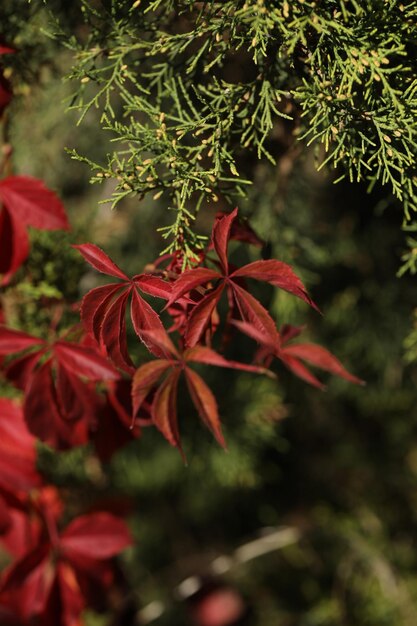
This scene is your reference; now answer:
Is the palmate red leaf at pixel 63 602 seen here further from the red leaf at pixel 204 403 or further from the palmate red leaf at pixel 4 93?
the palmate red leaf at pixel 4 93

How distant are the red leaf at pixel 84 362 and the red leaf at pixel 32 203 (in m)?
0.14

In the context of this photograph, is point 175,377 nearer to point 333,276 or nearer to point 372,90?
point 372,90

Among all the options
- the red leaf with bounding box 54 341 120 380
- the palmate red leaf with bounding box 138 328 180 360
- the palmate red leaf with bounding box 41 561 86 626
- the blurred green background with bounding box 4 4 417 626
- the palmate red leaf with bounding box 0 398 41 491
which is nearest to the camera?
the palmate red leaf with bounding box 138 328 180 360

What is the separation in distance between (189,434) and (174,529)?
65cm

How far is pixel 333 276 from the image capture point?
1.43m

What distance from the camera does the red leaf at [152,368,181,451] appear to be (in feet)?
1.96

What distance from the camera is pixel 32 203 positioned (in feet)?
2.42

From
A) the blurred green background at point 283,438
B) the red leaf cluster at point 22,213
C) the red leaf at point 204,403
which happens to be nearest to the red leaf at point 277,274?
the red leaf at point 204,403

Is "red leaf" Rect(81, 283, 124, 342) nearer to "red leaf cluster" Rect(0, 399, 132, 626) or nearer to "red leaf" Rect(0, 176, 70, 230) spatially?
"red leaf" Rect(0, 176, 70, 230)

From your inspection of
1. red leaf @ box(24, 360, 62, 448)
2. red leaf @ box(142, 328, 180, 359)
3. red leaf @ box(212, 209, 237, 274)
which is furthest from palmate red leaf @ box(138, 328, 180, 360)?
red leaf @ box(24, 360, 62, 448)

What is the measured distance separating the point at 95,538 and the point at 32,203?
1.81 feet

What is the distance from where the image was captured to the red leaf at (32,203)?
2.39 ft

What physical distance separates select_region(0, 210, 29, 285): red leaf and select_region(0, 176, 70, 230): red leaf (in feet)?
0.04

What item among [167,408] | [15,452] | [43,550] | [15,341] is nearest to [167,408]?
[167,408]
